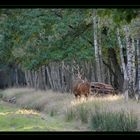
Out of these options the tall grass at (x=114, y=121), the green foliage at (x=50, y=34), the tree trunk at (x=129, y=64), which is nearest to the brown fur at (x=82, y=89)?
the green foliage at (x=50, y=34)

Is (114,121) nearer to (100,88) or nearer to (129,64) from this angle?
(129,64)

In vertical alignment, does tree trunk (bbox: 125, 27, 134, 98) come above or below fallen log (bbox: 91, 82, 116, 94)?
above

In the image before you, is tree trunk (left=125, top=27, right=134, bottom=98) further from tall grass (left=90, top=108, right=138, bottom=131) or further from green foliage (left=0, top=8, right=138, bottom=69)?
green foliage (left=0, top=8, right=138, bottom=69)

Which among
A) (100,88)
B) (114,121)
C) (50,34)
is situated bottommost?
(114,121)

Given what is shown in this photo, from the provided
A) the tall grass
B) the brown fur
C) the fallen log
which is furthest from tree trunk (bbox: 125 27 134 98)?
the tall grass

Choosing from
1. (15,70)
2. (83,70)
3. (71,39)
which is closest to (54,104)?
(71,39)

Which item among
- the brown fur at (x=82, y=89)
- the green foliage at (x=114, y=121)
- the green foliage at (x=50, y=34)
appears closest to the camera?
the green foliage at (x=114, y=121)

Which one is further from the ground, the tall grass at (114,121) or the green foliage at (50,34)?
the green foliage at (50,34)

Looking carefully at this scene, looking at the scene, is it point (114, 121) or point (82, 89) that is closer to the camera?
point (114, 121)

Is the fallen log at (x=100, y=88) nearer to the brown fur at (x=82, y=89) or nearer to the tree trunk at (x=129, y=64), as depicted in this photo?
the brown fur at (x=82, y=89)

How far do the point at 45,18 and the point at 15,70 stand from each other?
30.9 m

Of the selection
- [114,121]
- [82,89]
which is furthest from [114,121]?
[82,89]
